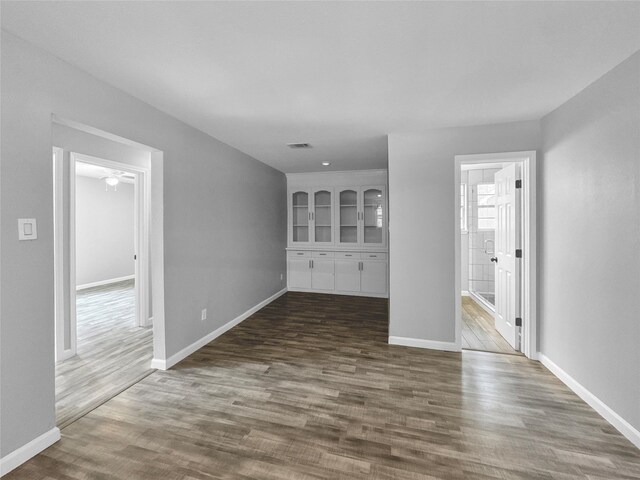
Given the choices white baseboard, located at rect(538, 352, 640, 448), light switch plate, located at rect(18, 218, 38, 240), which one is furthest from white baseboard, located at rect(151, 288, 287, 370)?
white baseboard, located at rect(538, 352, 640, 448)

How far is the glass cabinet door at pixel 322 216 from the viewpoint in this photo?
6124 mm

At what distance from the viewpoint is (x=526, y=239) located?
3.10 meters

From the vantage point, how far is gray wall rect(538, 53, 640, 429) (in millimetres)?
1914

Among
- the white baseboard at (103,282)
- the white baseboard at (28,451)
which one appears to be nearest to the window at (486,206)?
the white baseboard at (28,451)

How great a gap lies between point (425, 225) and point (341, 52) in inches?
79.9

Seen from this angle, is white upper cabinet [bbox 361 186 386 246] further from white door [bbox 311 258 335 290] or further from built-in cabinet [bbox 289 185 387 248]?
white door [bbox 311 258 335 290]

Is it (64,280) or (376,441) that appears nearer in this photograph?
(376,441)

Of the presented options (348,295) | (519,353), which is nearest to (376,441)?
(519,353)

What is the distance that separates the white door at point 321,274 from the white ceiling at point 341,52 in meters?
3.50

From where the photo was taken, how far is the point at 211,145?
3.59 metres

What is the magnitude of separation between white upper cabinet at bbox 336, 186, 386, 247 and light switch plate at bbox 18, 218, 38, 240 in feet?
15.3

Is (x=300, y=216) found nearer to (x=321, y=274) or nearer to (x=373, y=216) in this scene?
(x=321, y=274)

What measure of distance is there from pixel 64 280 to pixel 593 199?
4644mm

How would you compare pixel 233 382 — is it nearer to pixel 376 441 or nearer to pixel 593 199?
pixel 376 441
